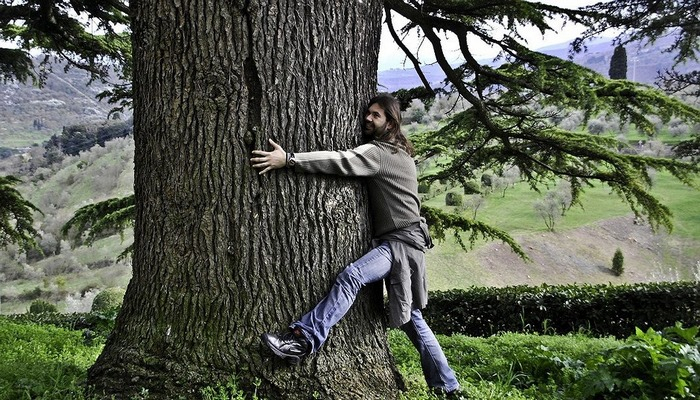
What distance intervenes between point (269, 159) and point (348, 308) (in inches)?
35.1

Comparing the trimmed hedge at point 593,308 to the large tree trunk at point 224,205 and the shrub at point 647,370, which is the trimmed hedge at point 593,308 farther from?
the large tree trunk at point 224,205

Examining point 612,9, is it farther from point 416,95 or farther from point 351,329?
point 351,329

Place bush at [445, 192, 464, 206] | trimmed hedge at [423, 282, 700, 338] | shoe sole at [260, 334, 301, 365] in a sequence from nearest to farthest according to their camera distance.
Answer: shoe sole at [260, 334, 301, 365], trimmed hedge at [423, 282, 700, 338], bush at [445, 192, 464, 206]

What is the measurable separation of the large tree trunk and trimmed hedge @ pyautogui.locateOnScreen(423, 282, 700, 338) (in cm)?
618

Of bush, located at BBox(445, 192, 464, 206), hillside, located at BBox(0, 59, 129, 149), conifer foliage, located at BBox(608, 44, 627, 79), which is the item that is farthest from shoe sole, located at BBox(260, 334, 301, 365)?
hillside, located at BBox(0, 59, 129, 149)

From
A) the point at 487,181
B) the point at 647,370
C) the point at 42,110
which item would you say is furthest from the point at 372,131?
the point at 42,110

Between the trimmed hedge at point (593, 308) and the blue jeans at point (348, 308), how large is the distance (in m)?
5.16

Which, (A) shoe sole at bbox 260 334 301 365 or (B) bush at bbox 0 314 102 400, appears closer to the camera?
(A) shoe sole at bbox 260 334 301 365

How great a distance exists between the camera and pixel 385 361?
313 centimetres

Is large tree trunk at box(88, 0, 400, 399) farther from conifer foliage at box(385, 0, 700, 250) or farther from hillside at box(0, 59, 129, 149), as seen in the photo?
hillside at box(0, 59, 129, 149)

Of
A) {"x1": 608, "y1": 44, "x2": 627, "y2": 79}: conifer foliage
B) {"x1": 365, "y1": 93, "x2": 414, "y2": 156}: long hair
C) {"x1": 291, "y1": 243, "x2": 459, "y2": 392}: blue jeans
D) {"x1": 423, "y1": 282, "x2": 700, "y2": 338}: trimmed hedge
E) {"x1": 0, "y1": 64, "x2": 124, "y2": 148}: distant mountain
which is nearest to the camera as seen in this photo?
{"x1": 291, "y1": 243, "x2": 459, "y2": 392}: blue jeans

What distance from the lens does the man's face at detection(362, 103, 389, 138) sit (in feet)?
10.5

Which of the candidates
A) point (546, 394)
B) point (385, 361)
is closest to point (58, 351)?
point (385, 361)

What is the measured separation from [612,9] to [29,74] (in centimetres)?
881
